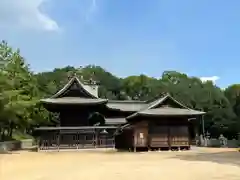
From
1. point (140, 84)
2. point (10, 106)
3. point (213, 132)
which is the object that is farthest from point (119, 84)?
point (10, 106)

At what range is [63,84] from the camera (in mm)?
49594

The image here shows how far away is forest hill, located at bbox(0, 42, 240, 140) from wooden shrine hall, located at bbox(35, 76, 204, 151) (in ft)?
14.0

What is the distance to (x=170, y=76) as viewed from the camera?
103m

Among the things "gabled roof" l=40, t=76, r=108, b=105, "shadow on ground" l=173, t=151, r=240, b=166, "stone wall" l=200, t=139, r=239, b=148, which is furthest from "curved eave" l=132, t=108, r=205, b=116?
"stone wall" l=200, t=139, r=239, b=148

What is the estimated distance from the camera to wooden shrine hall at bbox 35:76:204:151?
3600 centimetres

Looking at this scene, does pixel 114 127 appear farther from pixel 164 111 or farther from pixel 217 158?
pixel 217 158

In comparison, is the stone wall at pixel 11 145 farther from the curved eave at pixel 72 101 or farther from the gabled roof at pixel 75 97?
the gabled roof at pixel 75 97

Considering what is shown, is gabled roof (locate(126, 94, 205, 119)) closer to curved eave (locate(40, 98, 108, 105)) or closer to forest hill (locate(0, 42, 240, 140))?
curved eave (locate(40, 98, 108, 105))

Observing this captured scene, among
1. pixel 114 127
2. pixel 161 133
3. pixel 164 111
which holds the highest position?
pixel 164 111

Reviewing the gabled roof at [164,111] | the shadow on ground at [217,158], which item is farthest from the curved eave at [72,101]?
the shadow on ground at [217,158]

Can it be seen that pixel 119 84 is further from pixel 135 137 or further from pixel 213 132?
pixel 135 137

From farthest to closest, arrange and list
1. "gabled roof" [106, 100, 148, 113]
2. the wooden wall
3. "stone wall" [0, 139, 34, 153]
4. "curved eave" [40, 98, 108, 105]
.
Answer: "gabled roof" [106, 100, 148, 113], "stone wall" [0, 139, 34, 153], "curved eave" [40, 98, 108, 105], the wooden wall

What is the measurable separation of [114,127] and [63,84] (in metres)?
14.1

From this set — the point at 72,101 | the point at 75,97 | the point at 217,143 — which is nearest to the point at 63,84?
the point at 75,97
